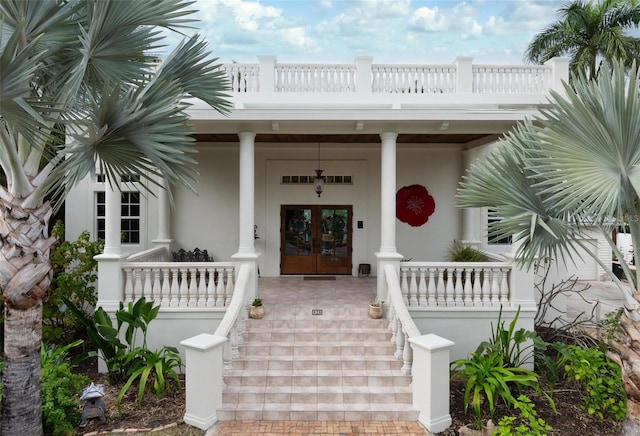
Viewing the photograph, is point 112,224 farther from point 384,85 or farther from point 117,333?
point 384,85

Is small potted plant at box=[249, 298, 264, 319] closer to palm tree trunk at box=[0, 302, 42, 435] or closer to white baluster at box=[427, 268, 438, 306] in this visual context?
white baluster at box=[427, 268, 438, 306]

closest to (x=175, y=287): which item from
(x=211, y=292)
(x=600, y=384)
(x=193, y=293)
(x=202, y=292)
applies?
(x=193, y=293)

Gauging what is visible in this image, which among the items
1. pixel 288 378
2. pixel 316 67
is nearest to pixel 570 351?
pixel 288 378

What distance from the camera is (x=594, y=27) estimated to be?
1830cm

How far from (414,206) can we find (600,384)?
582 centimetres

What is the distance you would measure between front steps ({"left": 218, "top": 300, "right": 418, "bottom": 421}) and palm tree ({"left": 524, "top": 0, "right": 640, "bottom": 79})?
672 inches

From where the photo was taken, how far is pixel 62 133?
4.28 m

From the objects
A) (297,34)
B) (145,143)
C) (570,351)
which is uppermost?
(297,34)

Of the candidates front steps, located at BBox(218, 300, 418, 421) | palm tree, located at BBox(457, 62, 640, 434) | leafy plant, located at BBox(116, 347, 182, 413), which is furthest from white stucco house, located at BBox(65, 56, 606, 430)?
palm tree, located at BBox(457, 62, 640, 434)

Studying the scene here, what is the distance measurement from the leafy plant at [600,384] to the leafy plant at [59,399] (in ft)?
21.3

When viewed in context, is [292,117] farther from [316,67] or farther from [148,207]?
[148,207]

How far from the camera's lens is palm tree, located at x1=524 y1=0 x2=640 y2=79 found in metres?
17.6

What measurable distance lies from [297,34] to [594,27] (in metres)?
18.4

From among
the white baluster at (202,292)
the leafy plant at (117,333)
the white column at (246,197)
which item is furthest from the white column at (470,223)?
the leafy plant at (117,333)
